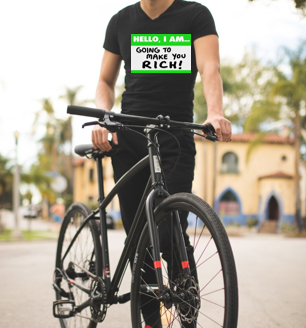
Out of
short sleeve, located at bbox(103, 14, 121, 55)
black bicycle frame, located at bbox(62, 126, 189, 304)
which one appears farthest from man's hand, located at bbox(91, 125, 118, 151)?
short sleeve, located at bbox(103, 14, 121, 55)

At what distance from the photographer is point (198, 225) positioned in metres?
2.04

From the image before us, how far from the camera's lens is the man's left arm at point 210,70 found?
2.41 meters

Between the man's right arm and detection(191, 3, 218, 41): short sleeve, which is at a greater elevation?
detection(191, 3, 218, 41): short sleeve

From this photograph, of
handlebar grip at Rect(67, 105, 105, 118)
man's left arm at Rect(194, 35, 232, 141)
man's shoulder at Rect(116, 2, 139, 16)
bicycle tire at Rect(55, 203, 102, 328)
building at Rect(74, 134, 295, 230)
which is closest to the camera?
handlebar grip at Rect(67, 105, 105, 118)

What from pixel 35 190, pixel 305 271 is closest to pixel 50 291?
pixel 305 271

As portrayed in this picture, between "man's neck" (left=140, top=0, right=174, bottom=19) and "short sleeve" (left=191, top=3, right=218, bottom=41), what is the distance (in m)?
0.17

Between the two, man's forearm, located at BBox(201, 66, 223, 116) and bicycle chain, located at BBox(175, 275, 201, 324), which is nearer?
bicycle chain, located at BBox(175, 275, 201, 324)

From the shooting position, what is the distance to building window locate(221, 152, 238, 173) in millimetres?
39500

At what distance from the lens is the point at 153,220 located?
6.82 feet

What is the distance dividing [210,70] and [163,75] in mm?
279

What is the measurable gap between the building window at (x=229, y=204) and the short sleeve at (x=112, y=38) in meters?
37.4

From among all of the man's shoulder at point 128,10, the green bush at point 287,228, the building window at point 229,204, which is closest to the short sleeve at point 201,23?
the man's shoulder at point 128,10

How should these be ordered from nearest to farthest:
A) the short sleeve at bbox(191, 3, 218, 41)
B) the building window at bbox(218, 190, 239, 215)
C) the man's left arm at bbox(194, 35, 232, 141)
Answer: the man's left arm at bbox(194, 35, 232, 141)
the short sleeve at bbox(191, 3, 218, 41)
the building window at bbox(218, 190, 239, 215)

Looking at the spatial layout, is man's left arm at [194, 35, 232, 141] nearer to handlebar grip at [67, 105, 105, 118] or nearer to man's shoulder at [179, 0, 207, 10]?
man's shoulder at [179, 0, 207, 10]
